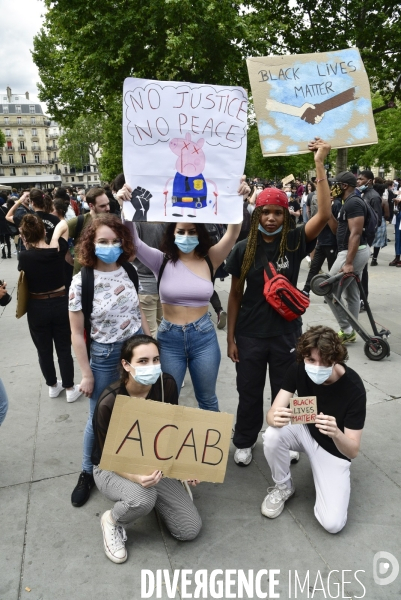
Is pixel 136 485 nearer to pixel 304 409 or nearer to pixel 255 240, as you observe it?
pixel 304 409

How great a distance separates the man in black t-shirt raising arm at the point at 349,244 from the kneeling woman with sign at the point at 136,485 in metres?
2.93

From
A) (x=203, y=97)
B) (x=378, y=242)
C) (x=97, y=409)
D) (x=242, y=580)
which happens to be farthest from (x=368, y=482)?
(x=378, y=242)

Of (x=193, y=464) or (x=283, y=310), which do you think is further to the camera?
(x=283, y=310)

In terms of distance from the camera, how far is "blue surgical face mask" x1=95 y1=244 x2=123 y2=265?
2617mm

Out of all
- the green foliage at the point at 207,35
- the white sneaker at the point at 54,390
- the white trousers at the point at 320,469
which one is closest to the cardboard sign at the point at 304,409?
the white trousers at the point at 320,469

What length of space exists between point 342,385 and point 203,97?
1.89 metres

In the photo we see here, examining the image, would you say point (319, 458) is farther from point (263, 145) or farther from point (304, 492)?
point (263, 145)

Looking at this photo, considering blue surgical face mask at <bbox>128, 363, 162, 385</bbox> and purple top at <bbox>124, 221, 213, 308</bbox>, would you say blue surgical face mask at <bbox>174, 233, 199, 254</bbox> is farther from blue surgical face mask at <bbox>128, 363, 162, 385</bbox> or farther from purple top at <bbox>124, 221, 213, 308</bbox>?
blue surgical face mask at <bbox>128, 363, 162, 385</bbox>

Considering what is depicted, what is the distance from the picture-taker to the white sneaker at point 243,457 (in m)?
3.13

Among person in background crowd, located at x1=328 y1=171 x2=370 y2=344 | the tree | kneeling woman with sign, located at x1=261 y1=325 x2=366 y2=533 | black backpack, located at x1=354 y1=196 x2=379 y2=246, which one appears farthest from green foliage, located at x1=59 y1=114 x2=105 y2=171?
kneeling woman with sign, located at x1=261 y1=325 x2=366 y2=533

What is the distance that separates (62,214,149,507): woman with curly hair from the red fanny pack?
0.84 metres

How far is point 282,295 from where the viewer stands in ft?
8.95

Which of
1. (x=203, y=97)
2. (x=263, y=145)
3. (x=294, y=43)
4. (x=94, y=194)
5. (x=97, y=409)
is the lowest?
(x=97, y=409)

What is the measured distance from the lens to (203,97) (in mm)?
2711
